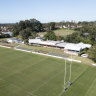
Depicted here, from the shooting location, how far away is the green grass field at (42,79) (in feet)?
60.1

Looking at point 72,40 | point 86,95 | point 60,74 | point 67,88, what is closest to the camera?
point 86,95

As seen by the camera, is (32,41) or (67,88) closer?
(67,88)

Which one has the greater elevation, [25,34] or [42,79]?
[25,34]

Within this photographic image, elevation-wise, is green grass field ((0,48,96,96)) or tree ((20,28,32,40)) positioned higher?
tree ((20,28,32,40))

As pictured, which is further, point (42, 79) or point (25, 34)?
point (25, 34)

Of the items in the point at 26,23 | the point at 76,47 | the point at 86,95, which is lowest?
the point at 86,95

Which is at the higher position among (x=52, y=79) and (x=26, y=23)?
(x=26, y=23)

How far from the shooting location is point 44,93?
18.0 metres

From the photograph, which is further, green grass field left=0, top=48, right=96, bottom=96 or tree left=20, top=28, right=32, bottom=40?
tree left=20, top=28, right=32, bottom=40

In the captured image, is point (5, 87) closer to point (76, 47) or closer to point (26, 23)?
point (76, 47)

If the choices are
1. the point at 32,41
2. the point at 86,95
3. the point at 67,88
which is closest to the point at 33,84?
the point at 67,88

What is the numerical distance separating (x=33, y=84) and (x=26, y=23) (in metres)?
82.1

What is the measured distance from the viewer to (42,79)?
22500mm

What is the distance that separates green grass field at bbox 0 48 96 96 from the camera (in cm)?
1831
